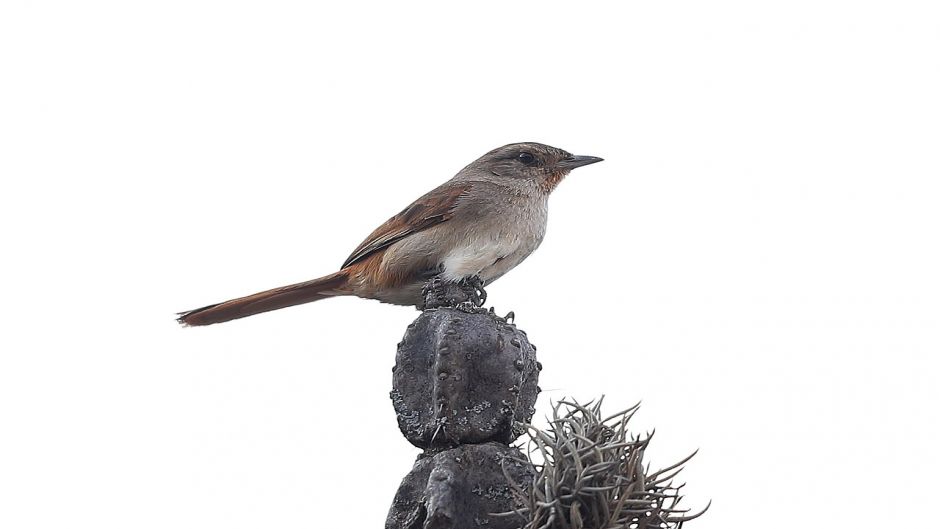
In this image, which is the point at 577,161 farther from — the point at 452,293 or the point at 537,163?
the point at 452,293

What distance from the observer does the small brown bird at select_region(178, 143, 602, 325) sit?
554cm

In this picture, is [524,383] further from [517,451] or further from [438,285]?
[438,285]

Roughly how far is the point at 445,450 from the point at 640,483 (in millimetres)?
908

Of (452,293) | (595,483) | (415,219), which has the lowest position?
(595,483)

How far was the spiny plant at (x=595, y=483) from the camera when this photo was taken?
4.14 meters

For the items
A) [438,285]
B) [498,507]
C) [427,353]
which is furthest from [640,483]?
[438,285]

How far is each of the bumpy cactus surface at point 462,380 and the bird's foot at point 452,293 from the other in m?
0.30

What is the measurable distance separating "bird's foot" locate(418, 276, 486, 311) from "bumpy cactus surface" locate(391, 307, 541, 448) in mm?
296

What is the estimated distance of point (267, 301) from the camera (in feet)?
19.1

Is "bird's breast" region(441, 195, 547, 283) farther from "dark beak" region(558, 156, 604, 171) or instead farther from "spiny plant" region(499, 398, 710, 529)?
"spiny plant" region(499, 398, 710, 529)

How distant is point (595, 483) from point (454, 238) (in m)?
1.79

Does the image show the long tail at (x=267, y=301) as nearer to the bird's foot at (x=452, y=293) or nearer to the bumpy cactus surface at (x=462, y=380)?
the bird's foot at (x=452, y=293)

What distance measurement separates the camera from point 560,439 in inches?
169

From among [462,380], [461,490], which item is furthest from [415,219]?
[461,490]
